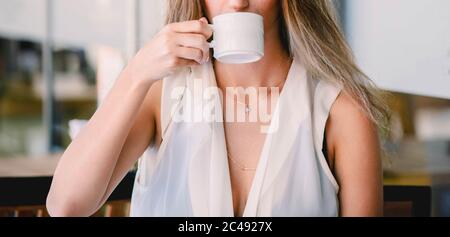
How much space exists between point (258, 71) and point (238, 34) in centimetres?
19

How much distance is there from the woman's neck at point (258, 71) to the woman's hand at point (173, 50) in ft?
0.45

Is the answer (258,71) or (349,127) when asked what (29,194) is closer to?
(258,71)

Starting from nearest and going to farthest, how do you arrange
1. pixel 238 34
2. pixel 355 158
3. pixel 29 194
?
pixel 238 34
pixel 355 158
pixel 29 194

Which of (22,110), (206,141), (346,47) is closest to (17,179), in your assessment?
(22,110)

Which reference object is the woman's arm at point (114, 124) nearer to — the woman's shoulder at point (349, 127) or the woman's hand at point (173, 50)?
the woman's hand at point (173, 50)

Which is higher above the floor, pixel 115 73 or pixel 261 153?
pixel 115 73

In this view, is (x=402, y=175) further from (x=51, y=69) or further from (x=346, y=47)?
(x=51, y=69)

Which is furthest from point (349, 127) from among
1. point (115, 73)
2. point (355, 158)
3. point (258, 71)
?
point (115, 73)

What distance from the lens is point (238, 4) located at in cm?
92

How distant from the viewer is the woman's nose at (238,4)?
36.2 inches

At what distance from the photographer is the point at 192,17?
0.99 m

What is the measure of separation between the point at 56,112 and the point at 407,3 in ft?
2.02

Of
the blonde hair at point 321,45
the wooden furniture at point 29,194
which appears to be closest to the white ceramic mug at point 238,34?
the blonde hair at point 321,45

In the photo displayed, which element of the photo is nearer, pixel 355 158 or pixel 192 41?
pixel 192 41
